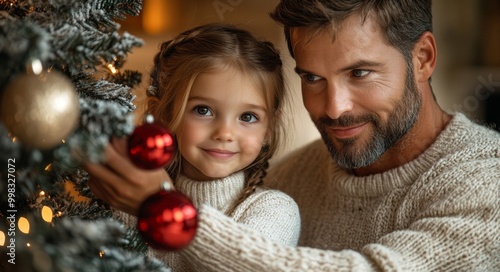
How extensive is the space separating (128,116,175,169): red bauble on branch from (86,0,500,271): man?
0.35m

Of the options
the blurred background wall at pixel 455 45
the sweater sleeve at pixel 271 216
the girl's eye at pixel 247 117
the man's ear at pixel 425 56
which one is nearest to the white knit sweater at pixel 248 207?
the sweater sleeve at pixel 271 216

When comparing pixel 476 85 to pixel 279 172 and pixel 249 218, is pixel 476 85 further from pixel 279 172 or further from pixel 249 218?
pixel 249 218

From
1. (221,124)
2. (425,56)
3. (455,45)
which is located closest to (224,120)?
(221,124)

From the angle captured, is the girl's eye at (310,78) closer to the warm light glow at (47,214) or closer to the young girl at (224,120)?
the young girl at (224,120)

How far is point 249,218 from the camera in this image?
3.63ft

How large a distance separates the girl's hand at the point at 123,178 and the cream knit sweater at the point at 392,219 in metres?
0.13

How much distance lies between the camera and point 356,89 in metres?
1.25

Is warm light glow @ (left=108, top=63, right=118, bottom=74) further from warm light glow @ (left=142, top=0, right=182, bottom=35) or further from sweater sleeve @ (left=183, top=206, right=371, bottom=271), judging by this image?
warm light glow @ (left=142, top=0, right=182, bottom=35)

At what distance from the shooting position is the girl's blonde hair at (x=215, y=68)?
1.20 meters

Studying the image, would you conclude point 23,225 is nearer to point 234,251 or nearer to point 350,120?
point 234,251

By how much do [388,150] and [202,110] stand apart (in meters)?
0.48

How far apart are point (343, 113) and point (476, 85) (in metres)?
2.14

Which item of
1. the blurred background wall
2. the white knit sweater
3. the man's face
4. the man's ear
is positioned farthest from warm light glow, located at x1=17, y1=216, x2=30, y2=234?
the blurred background wall

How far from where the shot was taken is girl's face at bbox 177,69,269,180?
3.81 ft
